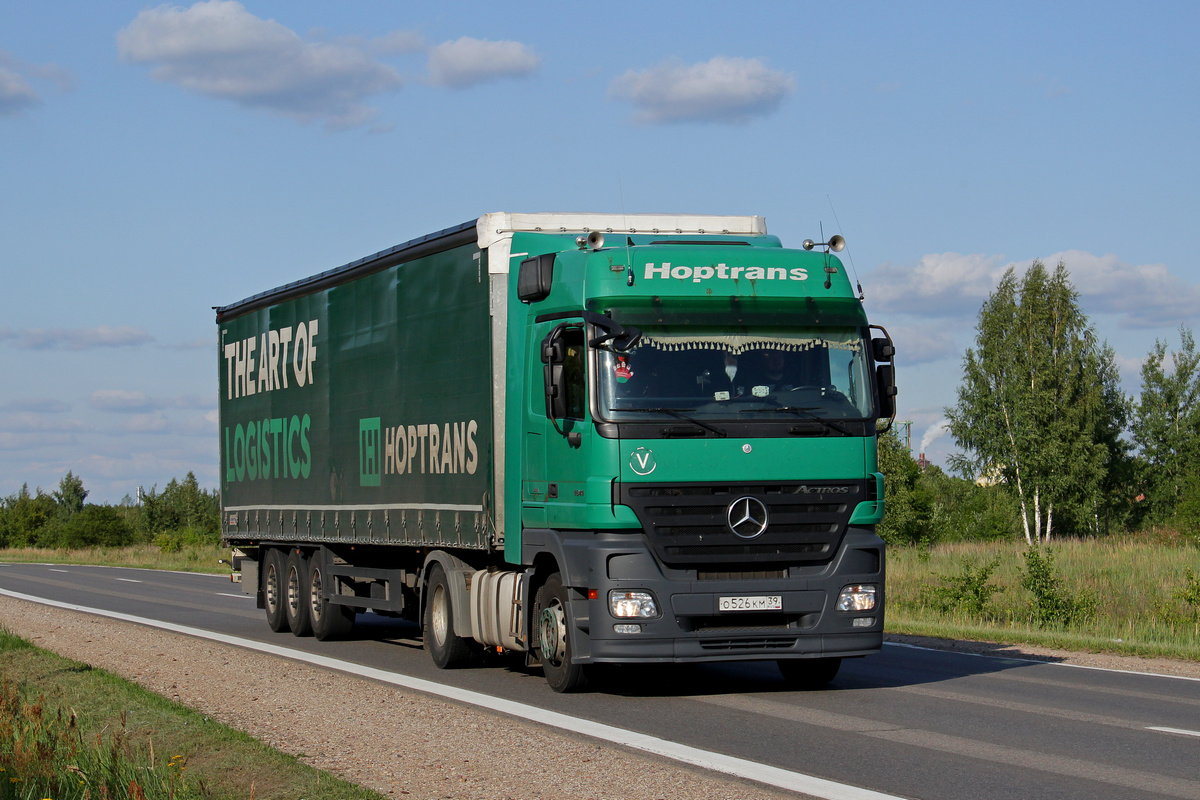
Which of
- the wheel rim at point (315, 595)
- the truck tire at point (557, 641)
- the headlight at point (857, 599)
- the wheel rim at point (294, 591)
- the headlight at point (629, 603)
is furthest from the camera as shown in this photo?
the wheel rim at point (294, 591)

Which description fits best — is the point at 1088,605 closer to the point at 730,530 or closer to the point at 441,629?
the point at 441,629

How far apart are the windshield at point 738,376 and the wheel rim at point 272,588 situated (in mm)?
9848

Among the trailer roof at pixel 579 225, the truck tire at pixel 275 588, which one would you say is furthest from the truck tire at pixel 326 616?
the trailer roof at pixel 579 225

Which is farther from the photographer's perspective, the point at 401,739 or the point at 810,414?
the point at 810,414

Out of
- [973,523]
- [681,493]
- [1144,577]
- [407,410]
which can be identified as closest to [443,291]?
[407,410]

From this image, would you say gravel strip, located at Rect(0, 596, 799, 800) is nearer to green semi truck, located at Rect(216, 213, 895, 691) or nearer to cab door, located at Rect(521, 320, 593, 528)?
green semi truck, located at Rect(216, 213, 895, 691)

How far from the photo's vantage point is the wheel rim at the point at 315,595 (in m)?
17.6

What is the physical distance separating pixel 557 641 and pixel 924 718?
3035mm

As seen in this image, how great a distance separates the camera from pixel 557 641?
37.6 feet

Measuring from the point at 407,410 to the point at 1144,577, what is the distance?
47.1ft

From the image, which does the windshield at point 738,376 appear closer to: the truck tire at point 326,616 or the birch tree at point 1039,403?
the truck tire at point 326,616

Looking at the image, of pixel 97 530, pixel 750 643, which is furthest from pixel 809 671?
pixel 97 530

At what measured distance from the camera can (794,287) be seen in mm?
11375

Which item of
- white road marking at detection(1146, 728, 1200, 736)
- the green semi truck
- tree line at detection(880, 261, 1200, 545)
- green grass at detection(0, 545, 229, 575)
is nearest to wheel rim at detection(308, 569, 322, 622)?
the green semi truck
